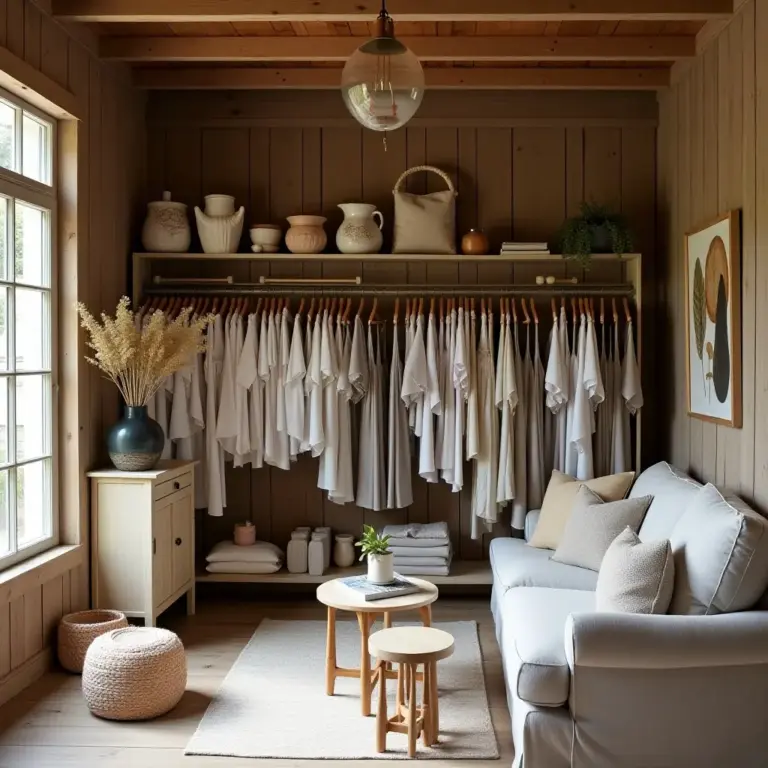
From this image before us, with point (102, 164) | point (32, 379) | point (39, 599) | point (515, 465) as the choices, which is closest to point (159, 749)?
point (39, 599)

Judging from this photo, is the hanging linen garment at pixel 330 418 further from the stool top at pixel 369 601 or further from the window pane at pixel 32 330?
the window pane at pixel 32 330

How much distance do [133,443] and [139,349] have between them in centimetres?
46

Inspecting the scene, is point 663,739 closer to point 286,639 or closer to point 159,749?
point 159,749

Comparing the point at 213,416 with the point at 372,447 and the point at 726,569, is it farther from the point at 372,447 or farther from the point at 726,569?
the point at 726,569

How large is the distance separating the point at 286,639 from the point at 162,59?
3.05 m

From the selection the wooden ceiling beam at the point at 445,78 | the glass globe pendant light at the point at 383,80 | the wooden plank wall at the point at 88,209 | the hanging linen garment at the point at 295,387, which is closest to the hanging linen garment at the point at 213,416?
the hanging linen garment at the point at 295,387

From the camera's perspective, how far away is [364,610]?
3.62 metres

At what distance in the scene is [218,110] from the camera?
5.57 m

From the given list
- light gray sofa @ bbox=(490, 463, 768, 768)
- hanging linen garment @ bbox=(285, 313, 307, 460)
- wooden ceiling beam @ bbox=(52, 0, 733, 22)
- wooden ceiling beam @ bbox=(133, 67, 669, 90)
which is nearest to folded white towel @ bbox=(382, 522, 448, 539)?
hanging linen garment @ bbox=(285, 313, 307, 460)

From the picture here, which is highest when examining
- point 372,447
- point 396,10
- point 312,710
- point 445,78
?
point 445,78

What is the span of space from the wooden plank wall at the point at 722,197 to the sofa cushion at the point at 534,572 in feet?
2.60

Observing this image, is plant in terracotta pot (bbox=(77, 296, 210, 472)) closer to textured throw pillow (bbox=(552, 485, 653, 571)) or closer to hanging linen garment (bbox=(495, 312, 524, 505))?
hanging linen garment (bbox=(495, 312, 524, 505))

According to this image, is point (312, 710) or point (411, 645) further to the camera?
point (312, 710)

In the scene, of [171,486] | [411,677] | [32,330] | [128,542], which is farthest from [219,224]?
[411,677]
